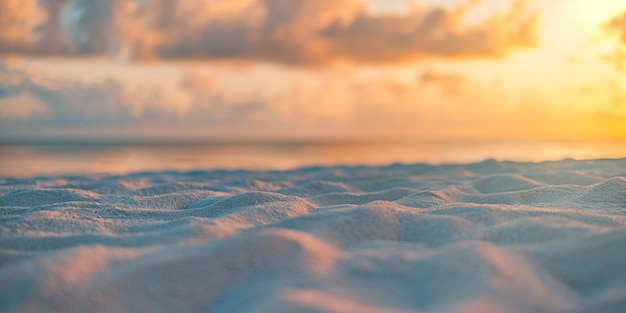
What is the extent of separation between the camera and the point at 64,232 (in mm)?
2307

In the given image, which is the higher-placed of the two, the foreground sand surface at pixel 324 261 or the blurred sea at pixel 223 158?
the blurred sea at pixel 223 158

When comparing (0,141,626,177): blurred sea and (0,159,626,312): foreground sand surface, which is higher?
(0,141,626,177): blurred sea

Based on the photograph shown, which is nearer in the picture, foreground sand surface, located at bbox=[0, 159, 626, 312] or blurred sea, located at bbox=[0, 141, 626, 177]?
foreground sand surface, located at bbox=[0, 159, 626, 312]

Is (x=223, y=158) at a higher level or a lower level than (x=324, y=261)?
higher

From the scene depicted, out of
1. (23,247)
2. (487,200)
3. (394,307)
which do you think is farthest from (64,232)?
(487,200)

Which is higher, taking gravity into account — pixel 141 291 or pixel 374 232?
pixel 374 232

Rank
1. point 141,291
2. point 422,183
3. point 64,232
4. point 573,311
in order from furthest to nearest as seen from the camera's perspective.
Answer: point 422,183 < point 64,232 < point 141,291 < point 573,311

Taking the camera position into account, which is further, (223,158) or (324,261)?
(223,158)

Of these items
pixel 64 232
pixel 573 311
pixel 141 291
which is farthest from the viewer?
pixel 64 232

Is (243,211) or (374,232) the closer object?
(374,232)

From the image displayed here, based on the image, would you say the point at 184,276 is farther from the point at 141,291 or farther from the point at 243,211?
the point at 243,211

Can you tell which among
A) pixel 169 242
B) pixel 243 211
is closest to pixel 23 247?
pixel 169 242

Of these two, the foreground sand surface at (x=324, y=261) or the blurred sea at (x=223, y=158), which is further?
the blurred sea at (x=223, y=158)

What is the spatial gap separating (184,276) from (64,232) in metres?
0.87
